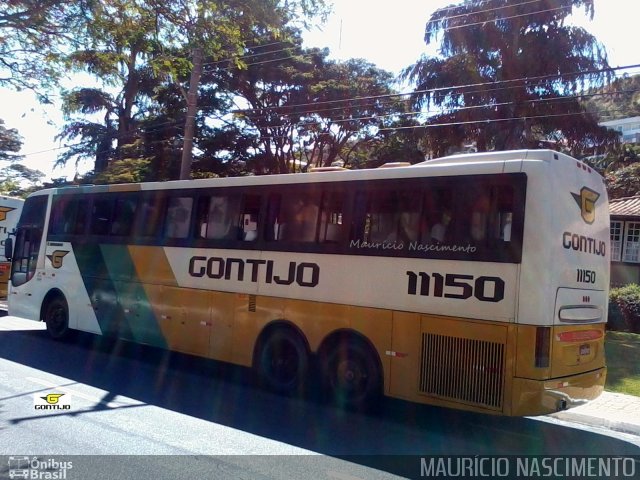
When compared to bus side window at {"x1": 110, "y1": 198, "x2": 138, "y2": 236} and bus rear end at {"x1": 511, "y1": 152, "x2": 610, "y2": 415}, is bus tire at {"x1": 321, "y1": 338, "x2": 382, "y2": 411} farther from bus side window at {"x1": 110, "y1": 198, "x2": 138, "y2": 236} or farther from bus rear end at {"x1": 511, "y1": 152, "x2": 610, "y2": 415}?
bus side window at {"x1": 110, "y1": 198, "x2": 138, "y2": 236}

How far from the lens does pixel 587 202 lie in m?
7.62

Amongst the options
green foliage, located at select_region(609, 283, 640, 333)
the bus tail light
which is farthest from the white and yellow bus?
green foliage, located at select_region(609, 283, 640, 333)

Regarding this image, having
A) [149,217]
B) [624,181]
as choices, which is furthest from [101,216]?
[624,181]

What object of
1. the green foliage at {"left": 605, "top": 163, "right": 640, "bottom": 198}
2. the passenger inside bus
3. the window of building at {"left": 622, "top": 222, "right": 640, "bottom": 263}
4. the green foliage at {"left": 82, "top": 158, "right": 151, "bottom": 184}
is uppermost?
the green foliage at {"left": 605, "top": 163, "right": 640, "bottom": 198}

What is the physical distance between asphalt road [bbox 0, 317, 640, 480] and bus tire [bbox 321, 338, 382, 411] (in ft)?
0.77

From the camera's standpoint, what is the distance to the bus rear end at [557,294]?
6.62 m

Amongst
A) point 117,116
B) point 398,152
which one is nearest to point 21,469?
point 398,152

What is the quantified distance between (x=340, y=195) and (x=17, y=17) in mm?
5841

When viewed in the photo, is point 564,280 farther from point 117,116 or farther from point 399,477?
point 117,116

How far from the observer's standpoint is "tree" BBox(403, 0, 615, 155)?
1878cm

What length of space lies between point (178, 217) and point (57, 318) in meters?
4.38

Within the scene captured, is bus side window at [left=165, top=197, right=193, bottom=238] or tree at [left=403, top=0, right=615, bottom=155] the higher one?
tree at [left=403, top=0, right=615, bottom=155]

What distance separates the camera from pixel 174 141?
94.6ft

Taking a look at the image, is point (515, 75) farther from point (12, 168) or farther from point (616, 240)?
point (12, 168)
